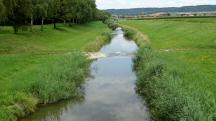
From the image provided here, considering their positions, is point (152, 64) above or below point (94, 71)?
above

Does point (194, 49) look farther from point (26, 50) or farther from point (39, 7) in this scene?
point (39, 7)

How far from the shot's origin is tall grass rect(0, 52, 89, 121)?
22266mm

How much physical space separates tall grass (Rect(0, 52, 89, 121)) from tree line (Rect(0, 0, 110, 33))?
53.4 feet

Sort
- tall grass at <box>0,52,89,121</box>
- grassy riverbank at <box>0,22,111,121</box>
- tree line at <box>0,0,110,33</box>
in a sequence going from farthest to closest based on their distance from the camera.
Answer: tree line at <box>0,0,110,33</box> < grassy riverbank at <box>0,22,111,121</box> < tall grass at <box>0,52,89,121</box>

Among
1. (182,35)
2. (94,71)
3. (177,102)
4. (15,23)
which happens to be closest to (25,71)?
(94,71)

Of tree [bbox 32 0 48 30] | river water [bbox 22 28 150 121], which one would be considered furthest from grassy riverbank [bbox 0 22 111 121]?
tree [bbox 32 0 48 30]

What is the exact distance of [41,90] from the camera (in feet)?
82.6

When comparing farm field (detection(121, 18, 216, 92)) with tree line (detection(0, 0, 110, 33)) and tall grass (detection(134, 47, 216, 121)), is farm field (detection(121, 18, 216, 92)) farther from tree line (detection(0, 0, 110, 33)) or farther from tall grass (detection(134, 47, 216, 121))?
tree line (detection(0, 0, 110, 33))

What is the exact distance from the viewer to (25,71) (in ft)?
104

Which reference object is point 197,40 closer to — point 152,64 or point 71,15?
point 152,64

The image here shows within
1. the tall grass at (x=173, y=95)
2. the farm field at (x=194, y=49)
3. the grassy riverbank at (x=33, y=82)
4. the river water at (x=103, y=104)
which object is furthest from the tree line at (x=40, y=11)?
the tall grass at (x=173, y=95)

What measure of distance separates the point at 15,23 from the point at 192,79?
3965 centimetres

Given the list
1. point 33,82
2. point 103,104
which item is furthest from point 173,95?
point 33,82

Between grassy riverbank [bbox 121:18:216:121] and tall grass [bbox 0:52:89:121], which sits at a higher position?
grassy riverbank [bbox 121:18:216:121]
